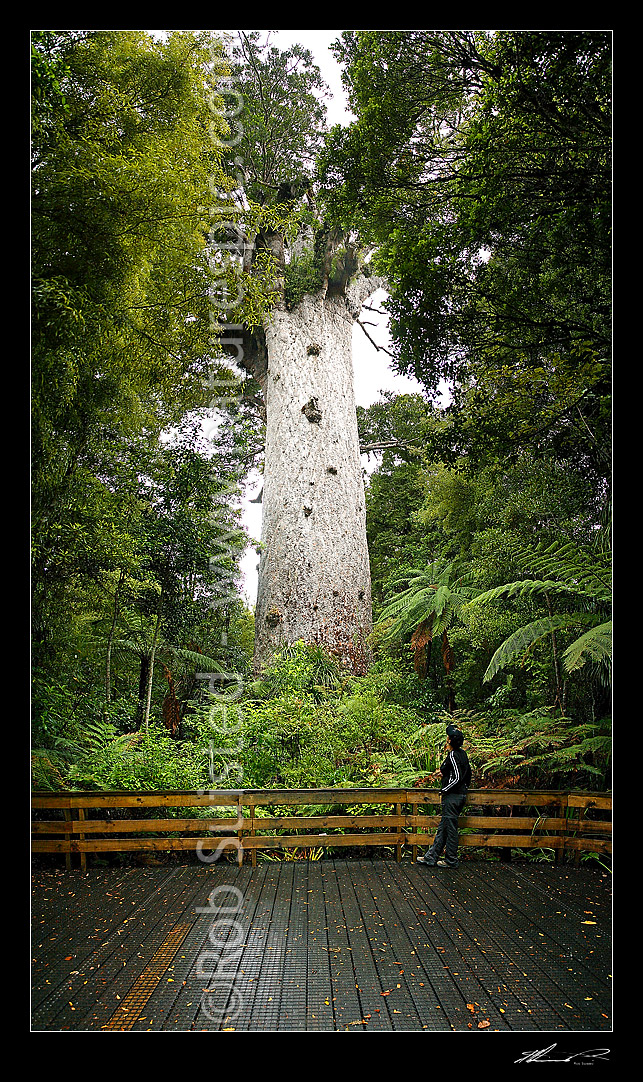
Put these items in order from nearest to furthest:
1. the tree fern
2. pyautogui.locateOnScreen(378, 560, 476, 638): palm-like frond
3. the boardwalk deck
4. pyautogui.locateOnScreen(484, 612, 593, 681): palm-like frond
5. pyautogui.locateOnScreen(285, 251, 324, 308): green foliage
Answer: the boardwalk deck
the tree fern
pyautogui.locateOnScreen(484, 612, 593, 681): palm-like frond
pyautogui.locateOnScreen(378, 560, 476, 638): palm-like frond
pyautogui.locateOnScreen(285, 251, 324, 308): green foliage

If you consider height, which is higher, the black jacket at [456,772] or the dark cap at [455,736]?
the dark cap at [455,736]

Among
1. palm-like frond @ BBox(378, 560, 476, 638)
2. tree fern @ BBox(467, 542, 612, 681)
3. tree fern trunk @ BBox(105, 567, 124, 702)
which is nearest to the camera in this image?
tree fern @ BBox(467, 542, 612, 681)

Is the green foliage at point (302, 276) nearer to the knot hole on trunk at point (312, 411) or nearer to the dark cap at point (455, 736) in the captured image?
the knot hole on trunk at point (312, 411)

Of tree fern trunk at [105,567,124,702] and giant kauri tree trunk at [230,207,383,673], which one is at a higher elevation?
giant kauri tree trunk at [230,207,383,673]

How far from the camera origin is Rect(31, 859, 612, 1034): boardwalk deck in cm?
194

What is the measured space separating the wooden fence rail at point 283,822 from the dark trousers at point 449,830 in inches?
5.6

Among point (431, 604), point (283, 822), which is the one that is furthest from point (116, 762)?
point (431, 604)

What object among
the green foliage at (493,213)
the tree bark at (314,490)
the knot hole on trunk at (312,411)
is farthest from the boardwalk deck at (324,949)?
the knot hole on trunk at (312,411)

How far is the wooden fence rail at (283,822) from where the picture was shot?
3.48m

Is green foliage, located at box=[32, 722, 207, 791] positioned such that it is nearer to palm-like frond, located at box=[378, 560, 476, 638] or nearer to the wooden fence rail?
the wooden fence rail

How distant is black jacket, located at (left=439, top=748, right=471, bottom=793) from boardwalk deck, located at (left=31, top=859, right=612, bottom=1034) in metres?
0.42

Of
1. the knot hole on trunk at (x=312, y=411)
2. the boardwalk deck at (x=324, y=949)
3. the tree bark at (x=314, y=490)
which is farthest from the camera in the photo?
the knot hole on trunk at (x=312, y=411)

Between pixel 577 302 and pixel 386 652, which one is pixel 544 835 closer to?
pixel 386 652

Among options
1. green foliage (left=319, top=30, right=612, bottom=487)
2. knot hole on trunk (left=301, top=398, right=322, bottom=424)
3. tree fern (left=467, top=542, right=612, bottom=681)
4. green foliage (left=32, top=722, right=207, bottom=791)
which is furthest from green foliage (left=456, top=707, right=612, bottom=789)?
knot hole on trunk (left=301, top=398, right=322, bottom=424)
